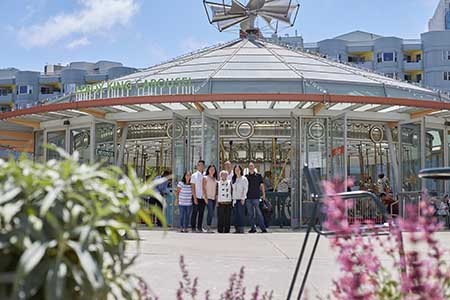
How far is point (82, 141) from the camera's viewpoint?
18531 mm

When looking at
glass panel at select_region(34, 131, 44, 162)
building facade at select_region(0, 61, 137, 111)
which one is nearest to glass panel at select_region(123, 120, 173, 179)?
glass panel at select_region(34, 131, 44, 162)

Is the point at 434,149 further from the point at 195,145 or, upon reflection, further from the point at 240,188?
the point at 240,188

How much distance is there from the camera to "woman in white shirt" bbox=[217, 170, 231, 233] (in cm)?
1362

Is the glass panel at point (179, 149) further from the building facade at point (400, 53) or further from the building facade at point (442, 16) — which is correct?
the building facade at point (442, 16)

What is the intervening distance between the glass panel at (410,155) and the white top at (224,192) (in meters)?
7.58

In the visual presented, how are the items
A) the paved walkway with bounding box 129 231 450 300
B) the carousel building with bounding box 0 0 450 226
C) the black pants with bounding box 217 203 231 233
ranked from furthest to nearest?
the carousel building with bounding box 0 0 450 226 → the black pants with bounding box 217 203 231 233 → the paved walkway with bounding box 129 231 450 300

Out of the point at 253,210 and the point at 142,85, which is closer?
the point at 253,210

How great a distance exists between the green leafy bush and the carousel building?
12.7 metres

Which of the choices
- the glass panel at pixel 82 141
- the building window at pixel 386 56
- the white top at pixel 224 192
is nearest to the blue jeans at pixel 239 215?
the white top at pixel 224 192

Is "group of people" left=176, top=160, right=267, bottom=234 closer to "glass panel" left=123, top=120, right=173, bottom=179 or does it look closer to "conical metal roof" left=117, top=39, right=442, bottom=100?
"conical metal roof" left=117, top=39, right=442, bottom=100

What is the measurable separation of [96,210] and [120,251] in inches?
10.6

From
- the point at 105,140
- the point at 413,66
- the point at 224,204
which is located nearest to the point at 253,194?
the point at 224,204

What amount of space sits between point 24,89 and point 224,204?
72.6 m

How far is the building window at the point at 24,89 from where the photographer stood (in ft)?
263
